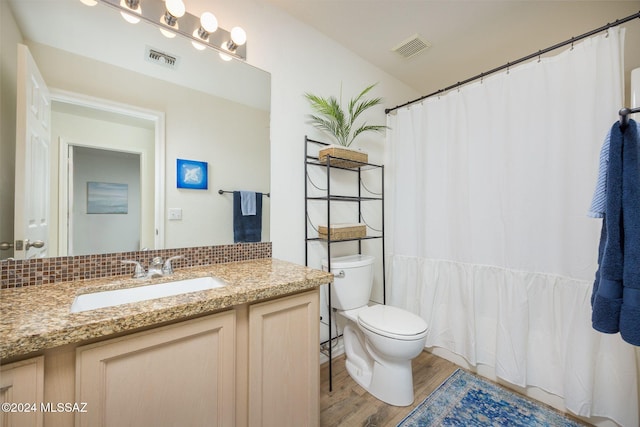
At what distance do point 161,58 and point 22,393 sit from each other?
1372 mm

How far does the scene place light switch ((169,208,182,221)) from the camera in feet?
4.30

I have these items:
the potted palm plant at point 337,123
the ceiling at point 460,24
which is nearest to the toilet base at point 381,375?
the potted palm plant at point 337,123

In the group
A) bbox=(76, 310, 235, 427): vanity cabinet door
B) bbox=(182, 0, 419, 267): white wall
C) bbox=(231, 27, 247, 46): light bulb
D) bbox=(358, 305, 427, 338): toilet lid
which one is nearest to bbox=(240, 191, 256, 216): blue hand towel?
bbox=(182, 0, 419, 267): white wall

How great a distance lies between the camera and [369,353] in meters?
1.67

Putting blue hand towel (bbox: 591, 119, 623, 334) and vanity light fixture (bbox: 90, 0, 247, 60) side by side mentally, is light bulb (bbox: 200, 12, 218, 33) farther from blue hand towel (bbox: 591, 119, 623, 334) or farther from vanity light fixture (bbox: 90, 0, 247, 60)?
blue hand towel (bbox: 591, 119, 623, 334)

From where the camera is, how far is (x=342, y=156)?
1737mm

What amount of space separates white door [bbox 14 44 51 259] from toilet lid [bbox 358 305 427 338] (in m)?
1.58

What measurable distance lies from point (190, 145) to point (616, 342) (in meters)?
2.35

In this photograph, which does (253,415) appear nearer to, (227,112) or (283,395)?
(283,395)

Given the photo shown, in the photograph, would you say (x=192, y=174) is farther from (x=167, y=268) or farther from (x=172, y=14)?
(x=172, y=14)

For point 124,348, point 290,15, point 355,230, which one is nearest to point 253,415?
point 124,348

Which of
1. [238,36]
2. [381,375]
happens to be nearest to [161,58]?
[238,36]

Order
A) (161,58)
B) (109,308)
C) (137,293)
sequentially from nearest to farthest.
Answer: (109,308), (137,293), (161,58)

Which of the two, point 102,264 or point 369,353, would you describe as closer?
point 102,264
